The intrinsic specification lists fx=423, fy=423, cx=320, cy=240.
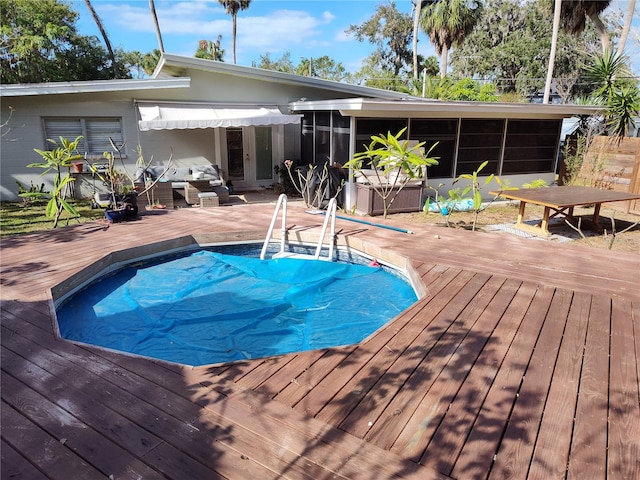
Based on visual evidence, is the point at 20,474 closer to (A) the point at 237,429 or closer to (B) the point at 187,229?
(A) the point at 237,429

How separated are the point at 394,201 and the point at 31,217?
703 centimetres

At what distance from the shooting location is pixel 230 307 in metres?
5.05

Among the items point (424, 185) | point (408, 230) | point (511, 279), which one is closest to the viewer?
point (511, 279)

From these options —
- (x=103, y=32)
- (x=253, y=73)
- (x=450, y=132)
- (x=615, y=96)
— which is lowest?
(x=450, y=132)

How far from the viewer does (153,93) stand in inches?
386

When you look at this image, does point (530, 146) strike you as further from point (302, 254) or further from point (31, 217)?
point (31, 217)

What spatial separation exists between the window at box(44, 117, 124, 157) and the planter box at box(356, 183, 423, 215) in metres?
5.71

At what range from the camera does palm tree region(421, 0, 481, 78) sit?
74.9ft

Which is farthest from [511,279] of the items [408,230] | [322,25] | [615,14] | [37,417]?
[322,25]

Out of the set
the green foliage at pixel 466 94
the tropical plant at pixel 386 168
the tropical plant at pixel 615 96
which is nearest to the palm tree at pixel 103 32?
the green foliage at pixel 466 94

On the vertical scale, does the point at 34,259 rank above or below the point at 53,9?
below

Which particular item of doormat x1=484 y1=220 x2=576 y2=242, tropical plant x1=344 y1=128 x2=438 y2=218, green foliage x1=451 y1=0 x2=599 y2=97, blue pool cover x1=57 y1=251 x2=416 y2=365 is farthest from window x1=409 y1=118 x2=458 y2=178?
green foliage x1=451 y1=0 x2=599 y2=97

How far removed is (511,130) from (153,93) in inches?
346

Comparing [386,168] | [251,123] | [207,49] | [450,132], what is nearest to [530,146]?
[450,132]
